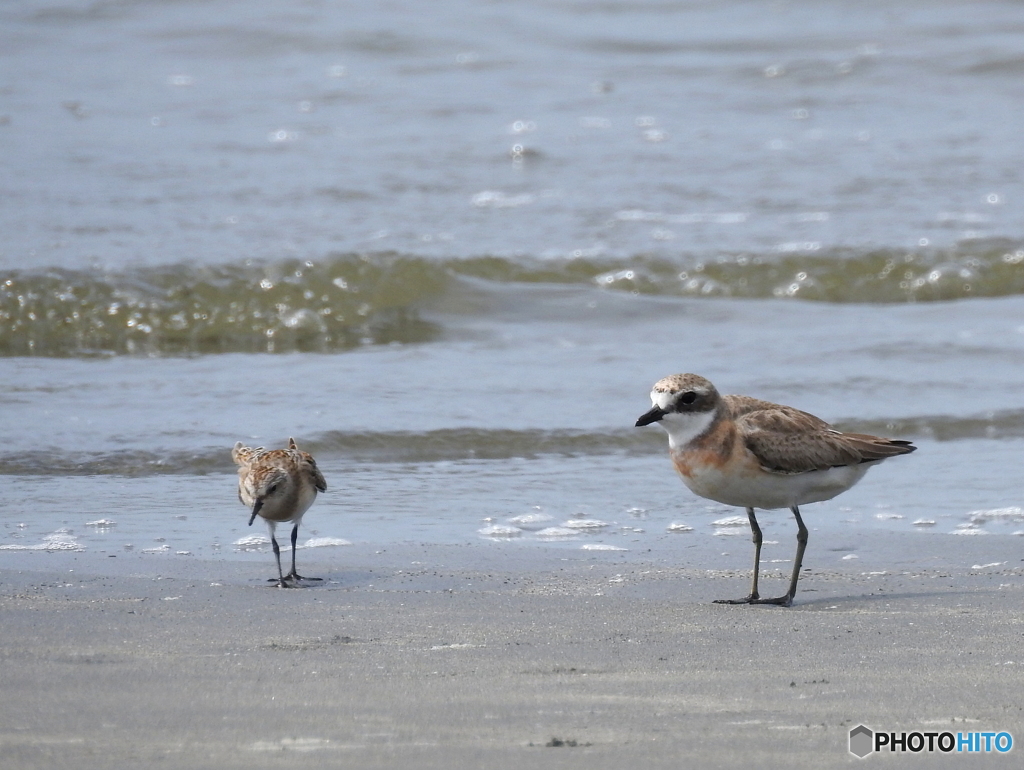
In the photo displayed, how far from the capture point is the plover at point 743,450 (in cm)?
549

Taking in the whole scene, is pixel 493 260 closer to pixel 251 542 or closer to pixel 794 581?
pixel 251 542

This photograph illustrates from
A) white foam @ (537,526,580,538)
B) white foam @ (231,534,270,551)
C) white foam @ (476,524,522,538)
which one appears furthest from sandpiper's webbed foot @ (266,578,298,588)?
white foam @ (537,526,580,538)

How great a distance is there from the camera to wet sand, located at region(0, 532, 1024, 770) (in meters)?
3.59

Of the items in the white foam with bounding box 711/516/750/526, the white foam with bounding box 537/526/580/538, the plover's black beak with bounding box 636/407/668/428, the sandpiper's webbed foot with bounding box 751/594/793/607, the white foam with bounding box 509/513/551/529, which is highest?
the plover's black beak with bounding box 636/407/668/428

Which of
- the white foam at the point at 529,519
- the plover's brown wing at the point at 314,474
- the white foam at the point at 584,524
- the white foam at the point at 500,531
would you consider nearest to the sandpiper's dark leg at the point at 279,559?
the plover's brown wing at the point at 314,474

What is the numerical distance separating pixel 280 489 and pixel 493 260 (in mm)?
7532

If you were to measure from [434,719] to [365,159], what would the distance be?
1315 centimetres

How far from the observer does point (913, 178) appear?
52.7 feet

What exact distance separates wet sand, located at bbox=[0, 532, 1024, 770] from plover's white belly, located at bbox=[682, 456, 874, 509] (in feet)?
1.20

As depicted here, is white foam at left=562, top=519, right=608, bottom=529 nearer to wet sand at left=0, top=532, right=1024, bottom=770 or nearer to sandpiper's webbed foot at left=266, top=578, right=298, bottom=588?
wet sand at left=0, top=532, right=1024, bottom=770

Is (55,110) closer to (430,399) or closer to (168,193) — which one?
(168,193)

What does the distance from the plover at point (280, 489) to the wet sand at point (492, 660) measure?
0.19 m

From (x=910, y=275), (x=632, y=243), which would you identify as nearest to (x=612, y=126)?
(x=632, y=243)

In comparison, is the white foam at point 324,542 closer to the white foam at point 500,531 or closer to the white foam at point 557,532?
the white foam at point 500,531
